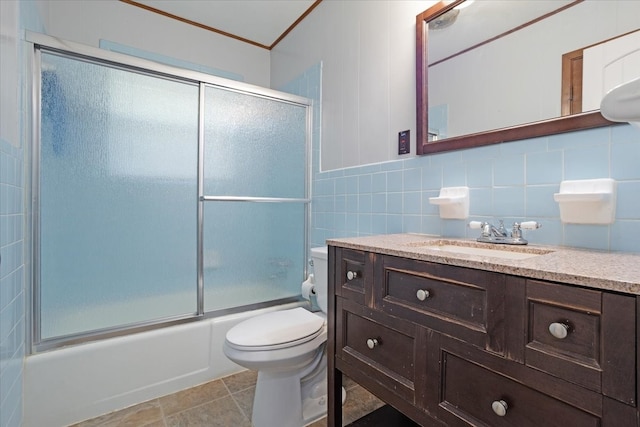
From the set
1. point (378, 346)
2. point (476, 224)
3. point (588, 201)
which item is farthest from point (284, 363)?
point (588, 201)

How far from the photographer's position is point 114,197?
1524mm

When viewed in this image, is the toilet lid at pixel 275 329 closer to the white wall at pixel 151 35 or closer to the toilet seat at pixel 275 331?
the toilet seat at pixel 275 331

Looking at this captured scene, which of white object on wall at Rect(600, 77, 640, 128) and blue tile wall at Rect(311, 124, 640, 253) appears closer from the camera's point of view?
white object on wall at Rect(600, 77, 640, 128)

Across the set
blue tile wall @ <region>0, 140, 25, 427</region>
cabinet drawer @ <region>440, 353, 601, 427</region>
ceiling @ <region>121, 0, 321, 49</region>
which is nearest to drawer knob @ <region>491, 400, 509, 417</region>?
cabinet drawer @ <region>440, 353, 601, 427</region>

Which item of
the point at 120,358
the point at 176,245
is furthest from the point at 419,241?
the point at 120,358

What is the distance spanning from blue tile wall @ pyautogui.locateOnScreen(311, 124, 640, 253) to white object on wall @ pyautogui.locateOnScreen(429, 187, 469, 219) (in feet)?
0.09

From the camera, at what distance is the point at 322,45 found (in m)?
2.04

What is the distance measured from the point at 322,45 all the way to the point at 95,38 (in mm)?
1498

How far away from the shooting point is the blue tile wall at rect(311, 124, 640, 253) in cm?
85

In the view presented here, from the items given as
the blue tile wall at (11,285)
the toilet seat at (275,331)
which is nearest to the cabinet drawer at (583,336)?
the toilet seat at (275,331)

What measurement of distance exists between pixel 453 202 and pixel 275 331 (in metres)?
0.94

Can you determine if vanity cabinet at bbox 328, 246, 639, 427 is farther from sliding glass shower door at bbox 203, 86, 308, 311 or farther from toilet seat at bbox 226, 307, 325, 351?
sliding glass shower door at bbox 203, 86, 308, 311

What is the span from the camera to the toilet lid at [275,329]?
1233mm

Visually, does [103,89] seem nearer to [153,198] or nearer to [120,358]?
[153,198]
